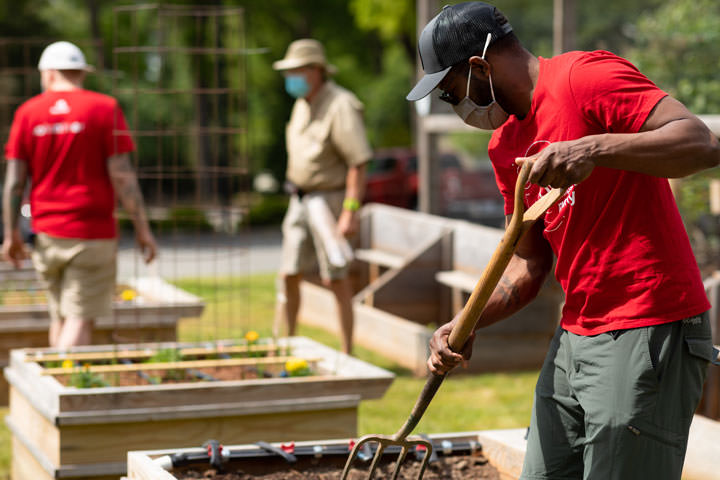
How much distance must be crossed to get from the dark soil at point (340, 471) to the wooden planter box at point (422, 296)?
2.84 metres

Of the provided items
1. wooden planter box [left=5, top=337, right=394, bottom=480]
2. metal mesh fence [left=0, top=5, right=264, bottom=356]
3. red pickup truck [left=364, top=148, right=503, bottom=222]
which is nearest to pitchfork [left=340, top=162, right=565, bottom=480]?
wooden planter box [left=5, top=337, right=394, bottom=480]

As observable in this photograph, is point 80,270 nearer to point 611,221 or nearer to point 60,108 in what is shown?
point 60,108

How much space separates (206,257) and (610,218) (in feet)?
43.4

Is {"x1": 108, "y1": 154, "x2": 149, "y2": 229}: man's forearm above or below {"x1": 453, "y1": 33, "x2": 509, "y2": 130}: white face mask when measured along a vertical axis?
below

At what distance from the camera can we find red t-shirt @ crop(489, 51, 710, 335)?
2441mm

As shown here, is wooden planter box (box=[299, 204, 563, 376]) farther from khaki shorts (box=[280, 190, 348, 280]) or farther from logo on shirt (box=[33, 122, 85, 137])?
logo on shirt (box=[33, 122, 85, 137])

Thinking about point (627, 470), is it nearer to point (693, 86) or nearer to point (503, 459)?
point (503, 459)


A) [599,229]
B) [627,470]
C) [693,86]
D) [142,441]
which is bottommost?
[142,441]

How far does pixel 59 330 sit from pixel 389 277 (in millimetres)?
2810

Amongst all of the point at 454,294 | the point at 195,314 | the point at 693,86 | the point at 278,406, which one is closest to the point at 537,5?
the point at 693,86

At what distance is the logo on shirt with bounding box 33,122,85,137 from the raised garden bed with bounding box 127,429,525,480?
8.04 ft

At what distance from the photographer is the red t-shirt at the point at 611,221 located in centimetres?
244

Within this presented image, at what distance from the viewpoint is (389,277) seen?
803 cm

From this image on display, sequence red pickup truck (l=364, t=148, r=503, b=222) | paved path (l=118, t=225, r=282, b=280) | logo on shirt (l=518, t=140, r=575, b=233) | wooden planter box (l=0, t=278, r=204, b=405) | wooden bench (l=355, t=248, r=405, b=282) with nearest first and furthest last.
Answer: logo on shirt (l=518, t=140, r=575, b=233) < wooden planter box (l=0, t=278, r=204, b=405) < wooden bench (l=355, t=248, r=405, b=282) < paved path (l=118, t=225, r=282, b=280) < red pickup truck (l=364, t=148, r=503, b=222)
